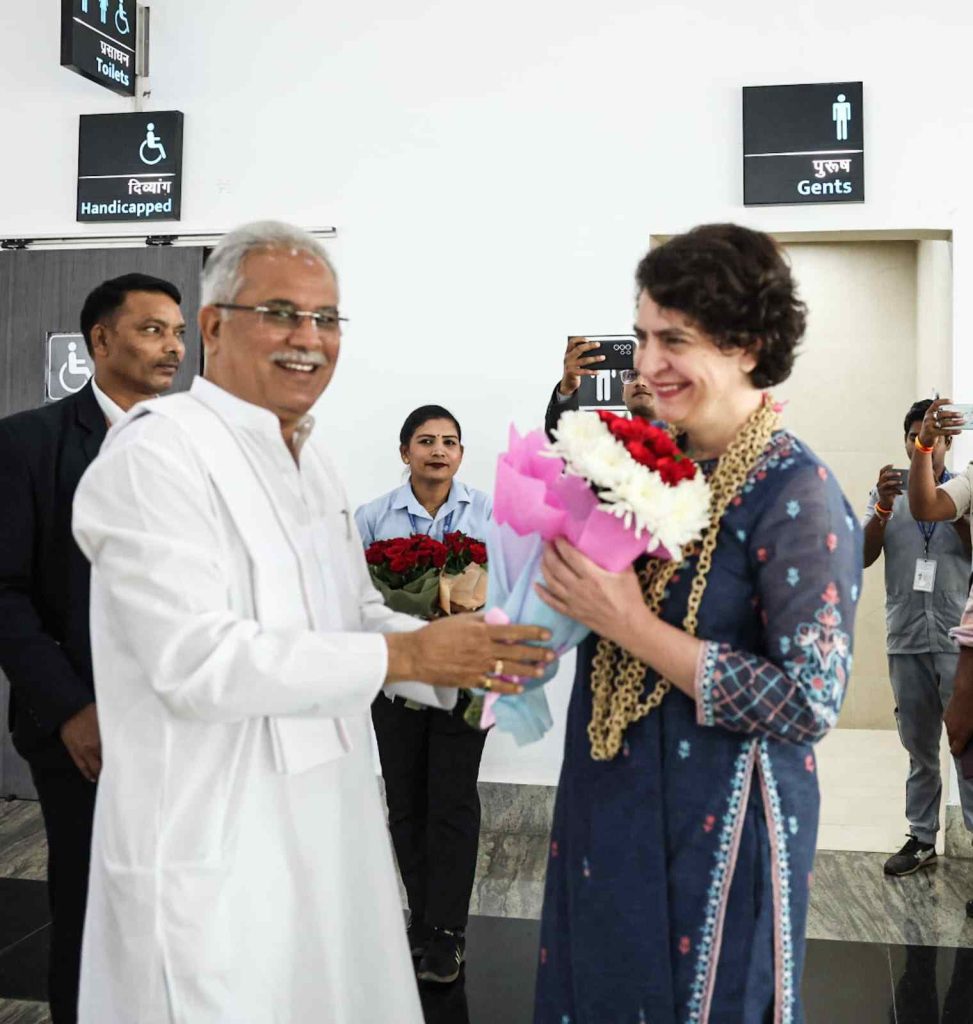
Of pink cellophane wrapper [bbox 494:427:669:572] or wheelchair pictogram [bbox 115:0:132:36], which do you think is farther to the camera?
wheelchair pictogram [bbox 115:0:132:36]

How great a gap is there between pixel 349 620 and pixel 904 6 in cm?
417

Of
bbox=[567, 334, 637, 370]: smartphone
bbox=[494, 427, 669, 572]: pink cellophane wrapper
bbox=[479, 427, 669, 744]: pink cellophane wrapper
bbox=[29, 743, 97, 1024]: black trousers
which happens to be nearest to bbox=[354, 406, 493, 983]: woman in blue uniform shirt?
bbox=[29, 743, 97, 1024]: black trousers

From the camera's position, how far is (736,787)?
1668 mm

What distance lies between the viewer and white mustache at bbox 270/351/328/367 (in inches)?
75.2

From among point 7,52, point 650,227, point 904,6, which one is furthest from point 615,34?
point 7,52

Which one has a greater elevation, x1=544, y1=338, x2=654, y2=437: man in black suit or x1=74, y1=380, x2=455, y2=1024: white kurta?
x1=544, y1=338, x2=654, y2=437: man in black suit

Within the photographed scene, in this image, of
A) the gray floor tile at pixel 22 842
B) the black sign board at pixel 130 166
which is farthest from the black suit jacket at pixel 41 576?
the black sign board at pixel 130 166

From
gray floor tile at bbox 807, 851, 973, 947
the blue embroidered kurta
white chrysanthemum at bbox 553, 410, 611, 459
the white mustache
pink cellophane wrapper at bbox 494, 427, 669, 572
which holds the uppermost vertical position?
the white mustache

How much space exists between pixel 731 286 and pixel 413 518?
2.76 meters

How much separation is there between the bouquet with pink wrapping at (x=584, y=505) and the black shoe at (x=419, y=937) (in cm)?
→ 217

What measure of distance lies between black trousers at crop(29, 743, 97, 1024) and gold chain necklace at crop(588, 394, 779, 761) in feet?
4.43

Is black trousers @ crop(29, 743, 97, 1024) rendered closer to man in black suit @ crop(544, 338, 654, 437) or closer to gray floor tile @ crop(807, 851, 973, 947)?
man in black suit @ crop(544, 338, 654, 437)

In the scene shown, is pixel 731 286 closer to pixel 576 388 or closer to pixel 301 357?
pixel 301 357

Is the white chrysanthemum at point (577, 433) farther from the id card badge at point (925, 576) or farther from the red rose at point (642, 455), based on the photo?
the id card badge at point (925, 576)
